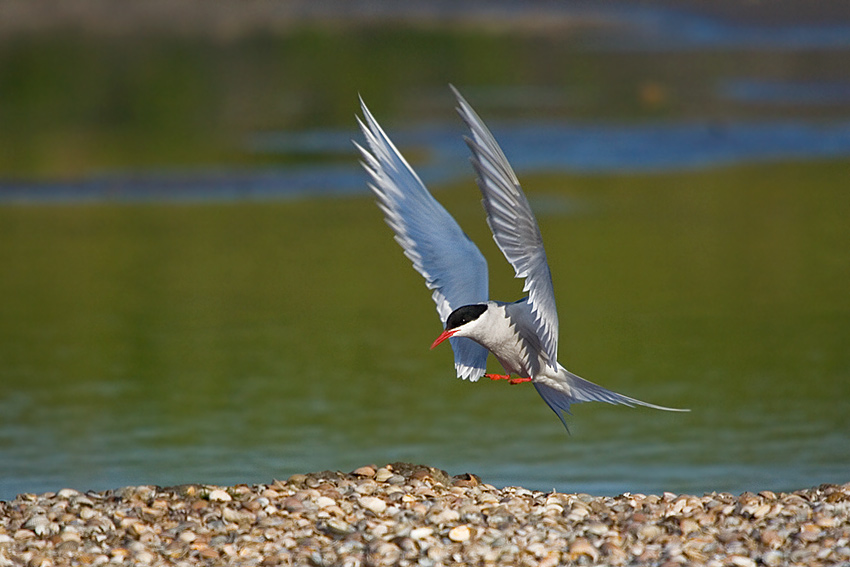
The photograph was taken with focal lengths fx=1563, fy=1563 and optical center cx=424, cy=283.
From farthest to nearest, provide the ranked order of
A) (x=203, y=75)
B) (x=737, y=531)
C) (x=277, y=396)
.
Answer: (x=203, y=75) → (x=277, y=396) → (x=737, y=531)

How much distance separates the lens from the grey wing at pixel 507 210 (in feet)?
17.1

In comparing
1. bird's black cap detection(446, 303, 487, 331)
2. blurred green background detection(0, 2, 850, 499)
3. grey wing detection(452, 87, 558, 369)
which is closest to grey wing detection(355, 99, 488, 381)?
bird's black cap detection(446, 303, 487, 331)

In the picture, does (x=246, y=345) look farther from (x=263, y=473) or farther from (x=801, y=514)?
(x=801, y=514)

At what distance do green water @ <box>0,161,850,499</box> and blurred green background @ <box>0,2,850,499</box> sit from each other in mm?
24

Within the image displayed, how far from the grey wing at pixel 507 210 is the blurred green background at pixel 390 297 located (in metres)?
1.44

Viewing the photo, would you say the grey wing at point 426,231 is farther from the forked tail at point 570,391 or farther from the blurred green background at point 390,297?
the blurred green background at point 390,297

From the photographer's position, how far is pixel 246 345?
9461mm

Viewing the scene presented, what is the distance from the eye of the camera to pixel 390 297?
10.7 m

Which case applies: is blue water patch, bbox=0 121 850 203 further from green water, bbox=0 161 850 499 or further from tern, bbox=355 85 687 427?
tern, bbox=355 85 687 427

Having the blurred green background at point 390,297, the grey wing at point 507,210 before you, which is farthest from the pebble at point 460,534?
the blurred green background at point 390,297

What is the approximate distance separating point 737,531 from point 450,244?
1.65 metres

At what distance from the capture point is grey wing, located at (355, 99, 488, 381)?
616 cm

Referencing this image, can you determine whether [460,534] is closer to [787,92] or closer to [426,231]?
[426,231]

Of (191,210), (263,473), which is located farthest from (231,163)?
(263,473)
